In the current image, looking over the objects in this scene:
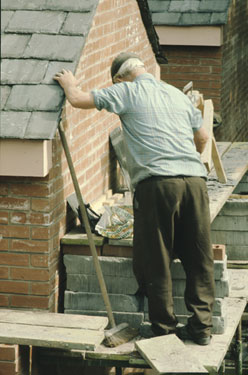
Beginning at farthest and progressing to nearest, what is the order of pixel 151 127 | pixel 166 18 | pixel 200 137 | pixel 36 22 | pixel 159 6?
pixel 159 6 < pixel 166 18 < pixel 200 137 < pixel 36 22 < pixel 151 127

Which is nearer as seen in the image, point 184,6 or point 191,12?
point 191,12

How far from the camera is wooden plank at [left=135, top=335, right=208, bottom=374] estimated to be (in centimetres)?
576

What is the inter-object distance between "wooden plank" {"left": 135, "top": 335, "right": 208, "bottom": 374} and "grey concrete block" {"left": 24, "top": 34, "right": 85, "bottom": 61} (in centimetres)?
201

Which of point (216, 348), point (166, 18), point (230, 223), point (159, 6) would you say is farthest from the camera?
point (159, 6)

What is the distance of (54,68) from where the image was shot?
20.6ft

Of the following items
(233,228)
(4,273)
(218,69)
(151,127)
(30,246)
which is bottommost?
(233,228)

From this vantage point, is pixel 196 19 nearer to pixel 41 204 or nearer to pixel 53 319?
pixel 41 204

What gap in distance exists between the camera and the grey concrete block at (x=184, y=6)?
12.0 m

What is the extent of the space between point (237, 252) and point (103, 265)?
1806mm

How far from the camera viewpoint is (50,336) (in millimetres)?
5965

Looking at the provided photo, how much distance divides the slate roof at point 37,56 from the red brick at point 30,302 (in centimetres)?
122

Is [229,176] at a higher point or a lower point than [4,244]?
lower

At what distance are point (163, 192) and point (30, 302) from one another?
1289 mm

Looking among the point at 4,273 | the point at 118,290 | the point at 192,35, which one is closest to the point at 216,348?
the point at 118,290
